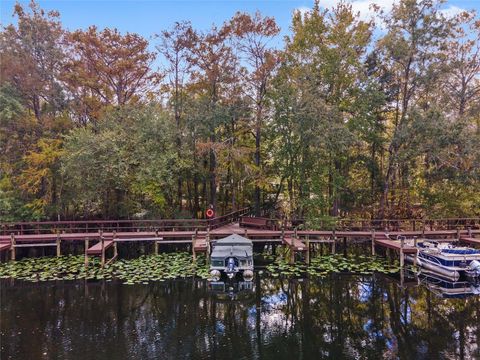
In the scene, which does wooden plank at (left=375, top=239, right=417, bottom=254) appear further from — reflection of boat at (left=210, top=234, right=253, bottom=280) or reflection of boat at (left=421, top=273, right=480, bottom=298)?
reflection of boat at (left=210, top=234, right=253, bottom=280)

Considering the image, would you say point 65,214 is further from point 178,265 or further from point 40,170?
point 178,265

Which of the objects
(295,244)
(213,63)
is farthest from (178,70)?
(295,244)

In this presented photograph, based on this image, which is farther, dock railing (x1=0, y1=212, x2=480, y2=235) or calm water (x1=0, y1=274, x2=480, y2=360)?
dock railing (x1=0, y1=212, x2=480, y2=235)

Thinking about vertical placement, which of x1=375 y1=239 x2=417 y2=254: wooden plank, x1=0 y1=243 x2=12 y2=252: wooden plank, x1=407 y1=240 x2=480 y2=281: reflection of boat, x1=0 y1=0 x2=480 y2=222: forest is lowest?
x1=407 y1=240 x2=480 y2=281: reflection of boat

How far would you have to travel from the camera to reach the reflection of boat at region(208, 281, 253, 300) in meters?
13.8

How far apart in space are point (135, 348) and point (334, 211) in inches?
697

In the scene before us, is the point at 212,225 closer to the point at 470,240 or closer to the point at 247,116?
the point at 247,116

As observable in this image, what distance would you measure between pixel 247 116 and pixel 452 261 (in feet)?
48.4

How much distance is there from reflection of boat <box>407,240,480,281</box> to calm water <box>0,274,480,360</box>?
1.43 metres

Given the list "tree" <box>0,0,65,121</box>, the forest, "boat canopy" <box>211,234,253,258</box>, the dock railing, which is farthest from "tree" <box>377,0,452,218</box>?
"tree" <box>0,0,65,121</box>

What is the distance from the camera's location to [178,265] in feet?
57.5

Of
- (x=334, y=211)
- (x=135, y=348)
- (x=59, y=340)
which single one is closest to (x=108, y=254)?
(x=59, y=340)

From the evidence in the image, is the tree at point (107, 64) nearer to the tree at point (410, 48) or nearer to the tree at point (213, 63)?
the tree at point (213, 63)

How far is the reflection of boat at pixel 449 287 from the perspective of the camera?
14.0 m
